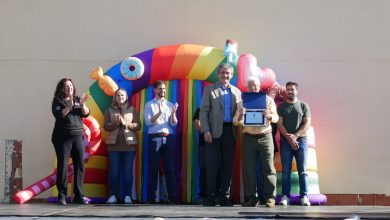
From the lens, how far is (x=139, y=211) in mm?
6391

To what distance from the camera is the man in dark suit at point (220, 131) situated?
24.0ft

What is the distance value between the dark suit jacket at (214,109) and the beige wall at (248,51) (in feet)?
5.89

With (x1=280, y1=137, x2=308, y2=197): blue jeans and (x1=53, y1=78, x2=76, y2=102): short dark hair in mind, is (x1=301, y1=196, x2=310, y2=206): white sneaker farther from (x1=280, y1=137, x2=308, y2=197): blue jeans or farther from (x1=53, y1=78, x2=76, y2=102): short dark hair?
(x1=53, y1=78, x2=76, y2=102): short dark hair

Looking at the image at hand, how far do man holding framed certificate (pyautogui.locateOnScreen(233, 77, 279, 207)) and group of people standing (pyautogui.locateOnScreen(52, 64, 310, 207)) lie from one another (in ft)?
0.03

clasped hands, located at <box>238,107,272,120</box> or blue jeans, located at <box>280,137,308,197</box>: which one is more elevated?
clasped hands, located at <box>238,107,272,120</box>

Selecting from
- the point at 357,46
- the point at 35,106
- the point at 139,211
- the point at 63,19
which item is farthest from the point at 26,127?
the point at 357,46

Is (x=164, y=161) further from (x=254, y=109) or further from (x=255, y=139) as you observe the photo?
(x=254, y=109)

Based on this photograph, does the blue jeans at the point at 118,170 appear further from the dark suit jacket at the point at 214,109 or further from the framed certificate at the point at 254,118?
the framed certificate at the point at 254,118

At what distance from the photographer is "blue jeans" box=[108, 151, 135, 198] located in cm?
798

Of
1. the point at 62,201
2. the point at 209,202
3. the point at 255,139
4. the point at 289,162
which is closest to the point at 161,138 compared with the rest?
the point at 209,202

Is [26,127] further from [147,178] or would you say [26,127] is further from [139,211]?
[139,211]

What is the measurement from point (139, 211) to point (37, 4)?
4.11 meters

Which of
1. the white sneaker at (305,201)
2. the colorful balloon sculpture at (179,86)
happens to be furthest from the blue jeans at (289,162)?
the colorful balloon sculpture at (179,86)

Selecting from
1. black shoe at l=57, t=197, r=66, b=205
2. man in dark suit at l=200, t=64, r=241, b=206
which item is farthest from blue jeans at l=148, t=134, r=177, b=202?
black shoe at l=57, t=197, r=66, b=205
